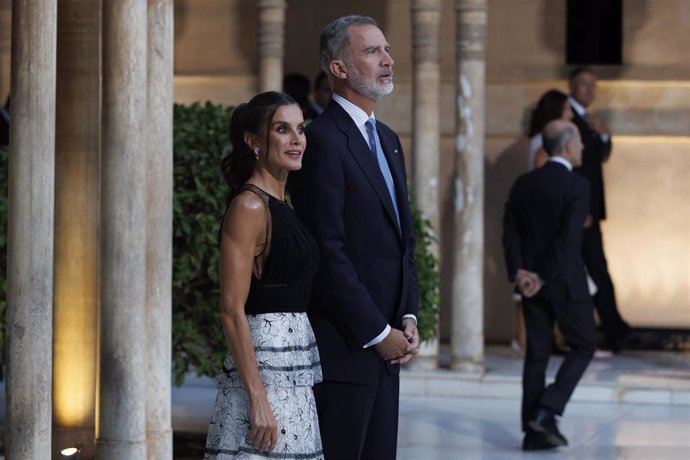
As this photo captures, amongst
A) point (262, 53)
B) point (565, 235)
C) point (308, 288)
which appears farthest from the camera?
point (262, 53)

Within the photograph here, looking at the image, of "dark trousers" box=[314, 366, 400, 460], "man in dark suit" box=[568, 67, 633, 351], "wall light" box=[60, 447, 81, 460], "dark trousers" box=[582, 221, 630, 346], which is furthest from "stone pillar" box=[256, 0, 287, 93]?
"dark trousers" box=[314, 366, 400, 460]

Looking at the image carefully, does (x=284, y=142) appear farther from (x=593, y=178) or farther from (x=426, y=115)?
(x=593, y=178)

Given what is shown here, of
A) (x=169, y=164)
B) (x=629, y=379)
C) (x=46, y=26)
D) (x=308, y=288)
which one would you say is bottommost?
(x=629, y=379)

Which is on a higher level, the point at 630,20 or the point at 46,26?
the point at 630,20

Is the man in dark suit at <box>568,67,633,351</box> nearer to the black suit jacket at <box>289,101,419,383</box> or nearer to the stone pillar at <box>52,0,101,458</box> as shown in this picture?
the stone pillar at <box>52,0,101,458</box>

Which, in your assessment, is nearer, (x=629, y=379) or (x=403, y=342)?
(x=403, y=342)

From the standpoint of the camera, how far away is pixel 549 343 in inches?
381

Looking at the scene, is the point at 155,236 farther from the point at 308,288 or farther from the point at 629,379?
the point at 629,379

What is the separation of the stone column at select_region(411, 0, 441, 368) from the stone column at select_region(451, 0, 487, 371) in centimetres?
19

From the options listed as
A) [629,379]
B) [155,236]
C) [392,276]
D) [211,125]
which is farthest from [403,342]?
[629,379]

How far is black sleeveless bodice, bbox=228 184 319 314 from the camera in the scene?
5223mm

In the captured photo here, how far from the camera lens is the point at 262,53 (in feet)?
43.3

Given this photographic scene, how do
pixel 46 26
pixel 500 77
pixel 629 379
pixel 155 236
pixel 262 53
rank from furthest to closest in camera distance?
pixel 500 77 < pixel 262 53 < pixel 629 379 < pixel 155 236 < pixel 46 26

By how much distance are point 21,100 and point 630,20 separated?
8.45 meters
